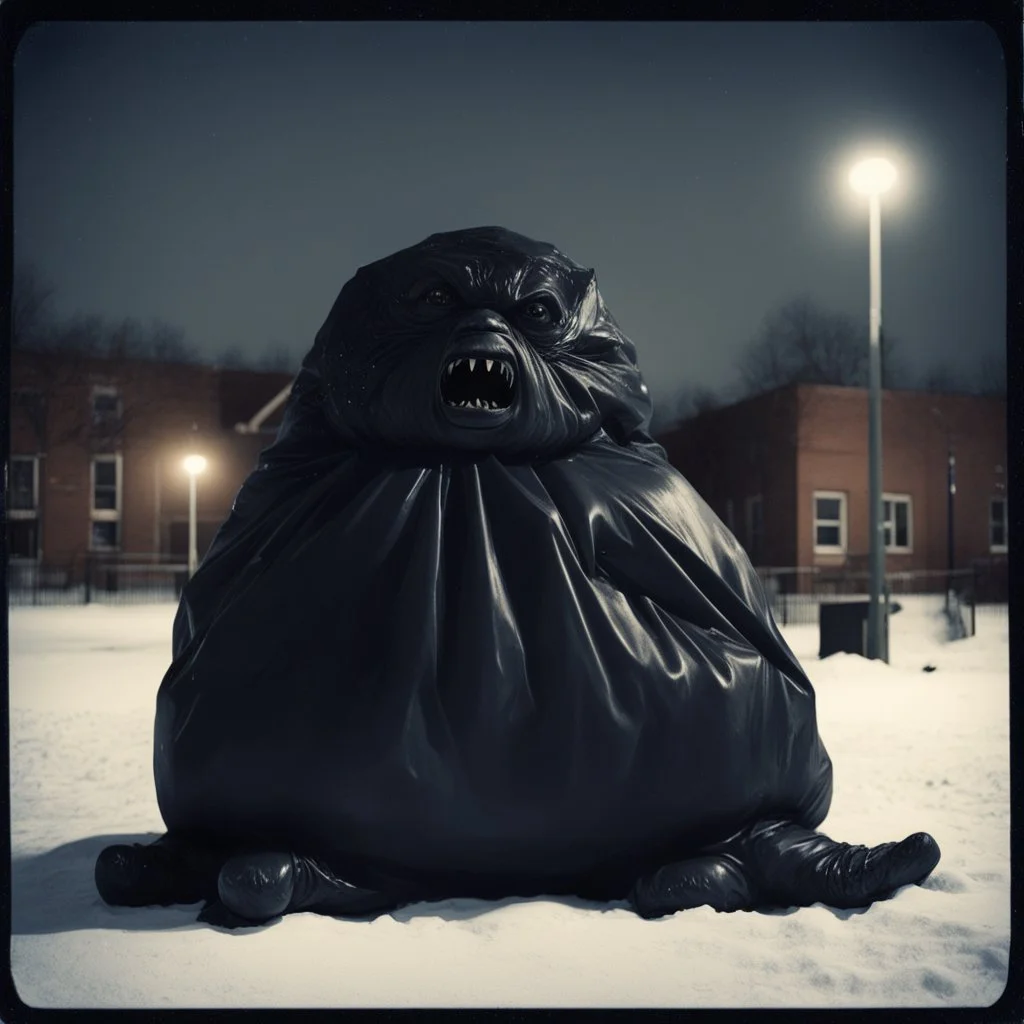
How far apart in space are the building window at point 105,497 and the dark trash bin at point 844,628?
7.47 m

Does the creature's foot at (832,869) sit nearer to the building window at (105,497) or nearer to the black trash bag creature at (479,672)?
the black trash bag creature at (479,672)

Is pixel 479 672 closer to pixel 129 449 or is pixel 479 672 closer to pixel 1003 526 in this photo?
pixel 1003 526

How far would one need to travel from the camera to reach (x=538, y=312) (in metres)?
2.86

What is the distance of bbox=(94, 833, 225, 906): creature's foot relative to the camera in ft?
8.55

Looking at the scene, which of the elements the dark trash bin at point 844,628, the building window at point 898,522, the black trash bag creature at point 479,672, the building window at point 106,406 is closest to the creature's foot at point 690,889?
the black trash bag creature at point 479,672

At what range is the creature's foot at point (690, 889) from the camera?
8.18ft

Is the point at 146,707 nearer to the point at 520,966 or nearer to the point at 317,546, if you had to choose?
the point at 317,546

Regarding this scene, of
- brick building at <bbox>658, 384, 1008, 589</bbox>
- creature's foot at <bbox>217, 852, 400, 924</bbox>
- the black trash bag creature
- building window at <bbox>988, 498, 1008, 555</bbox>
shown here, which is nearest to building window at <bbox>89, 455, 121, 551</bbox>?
brick building at <bbox>658, 384, 1008, 589</bbox>

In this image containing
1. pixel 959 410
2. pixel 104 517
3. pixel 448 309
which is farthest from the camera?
pixel 104 517

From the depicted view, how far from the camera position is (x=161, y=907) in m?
2.61

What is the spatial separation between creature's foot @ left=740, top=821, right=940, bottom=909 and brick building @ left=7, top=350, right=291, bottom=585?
2.09 m

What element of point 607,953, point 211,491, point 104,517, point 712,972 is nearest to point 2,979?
point 607,953

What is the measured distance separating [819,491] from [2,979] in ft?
39.9

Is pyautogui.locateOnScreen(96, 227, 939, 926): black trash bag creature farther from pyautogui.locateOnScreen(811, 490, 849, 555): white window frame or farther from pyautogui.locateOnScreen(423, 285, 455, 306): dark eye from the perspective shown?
pyautogui.locateOnScreen(811, 490, 849, 555): white window frame
